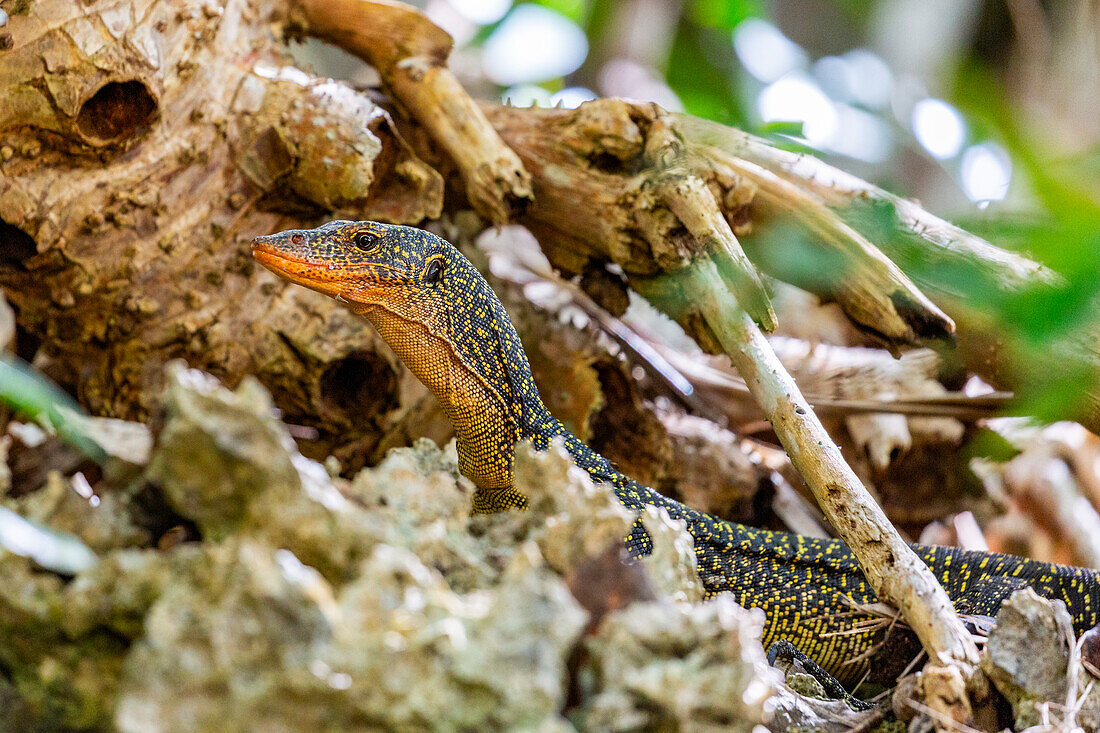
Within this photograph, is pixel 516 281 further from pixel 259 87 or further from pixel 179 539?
pixel 179 539

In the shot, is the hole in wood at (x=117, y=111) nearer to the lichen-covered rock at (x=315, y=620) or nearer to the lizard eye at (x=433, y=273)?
the lizard eye at (x=433, y=273)

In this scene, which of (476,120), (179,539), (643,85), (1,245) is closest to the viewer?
(179,539)

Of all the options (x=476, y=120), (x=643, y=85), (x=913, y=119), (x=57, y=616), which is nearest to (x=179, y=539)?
(x=57, y=616)

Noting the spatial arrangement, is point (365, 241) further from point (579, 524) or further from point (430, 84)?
point (579, 524)

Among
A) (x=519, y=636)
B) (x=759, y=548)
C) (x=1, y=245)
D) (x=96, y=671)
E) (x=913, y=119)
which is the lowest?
(x=759, y=548)

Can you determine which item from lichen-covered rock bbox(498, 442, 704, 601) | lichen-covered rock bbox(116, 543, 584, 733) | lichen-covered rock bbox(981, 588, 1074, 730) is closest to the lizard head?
lichen-covered rock bbox(498, 442, 704, 601)

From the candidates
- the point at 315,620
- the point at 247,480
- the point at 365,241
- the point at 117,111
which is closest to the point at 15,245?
the point at 117,111

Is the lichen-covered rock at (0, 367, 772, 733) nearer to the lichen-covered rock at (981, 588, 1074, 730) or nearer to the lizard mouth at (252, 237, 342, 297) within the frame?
the lichen-covered rock at (981, 588, 1074, 730)
